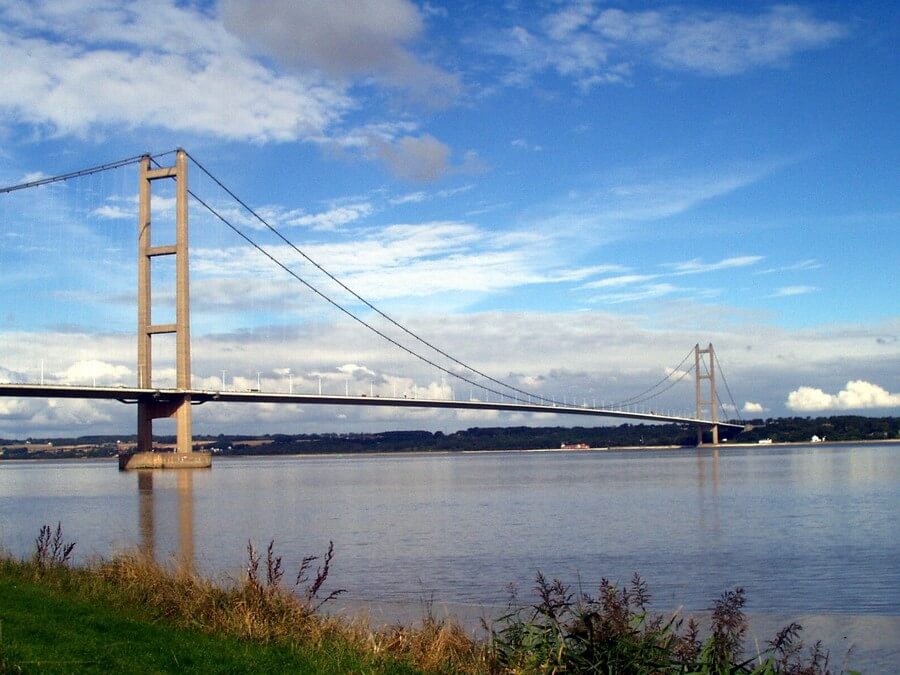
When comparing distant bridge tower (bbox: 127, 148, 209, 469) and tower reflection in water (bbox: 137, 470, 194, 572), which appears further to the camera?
distant bridge tower (bbox: 127, 148, 209, 469)

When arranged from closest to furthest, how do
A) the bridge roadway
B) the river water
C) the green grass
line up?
the green grass
the river water
the bridge roadway

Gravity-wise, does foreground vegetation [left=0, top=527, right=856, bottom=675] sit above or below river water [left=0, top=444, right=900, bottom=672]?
above

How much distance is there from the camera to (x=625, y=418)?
68.3 m

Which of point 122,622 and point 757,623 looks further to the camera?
point 757,623

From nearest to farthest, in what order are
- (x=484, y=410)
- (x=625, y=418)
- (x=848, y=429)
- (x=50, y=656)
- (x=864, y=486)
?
(x=50, y=656)
(x=864, y=486)
(x=484, y=410)
(x=625, y=418)
(x=848, y=429)

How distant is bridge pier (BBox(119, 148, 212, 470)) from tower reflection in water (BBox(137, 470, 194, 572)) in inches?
110

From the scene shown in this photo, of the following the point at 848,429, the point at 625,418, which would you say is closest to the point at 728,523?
the point at 625,418

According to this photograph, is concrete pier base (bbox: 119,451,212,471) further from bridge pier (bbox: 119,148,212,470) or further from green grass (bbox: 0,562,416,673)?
green grass (bbox: 0,562,416,673)

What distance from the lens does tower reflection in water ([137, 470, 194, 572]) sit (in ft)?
44.6

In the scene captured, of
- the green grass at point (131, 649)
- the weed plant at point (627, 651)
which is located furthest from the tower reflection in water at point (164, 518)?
the weed plant at point (627, 651)

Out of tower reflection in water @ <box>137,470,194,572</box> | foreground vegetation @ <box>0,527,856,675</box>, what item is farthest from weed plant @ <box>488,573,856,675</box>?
tower reflection in water @ <box>137,470,194,572</box>

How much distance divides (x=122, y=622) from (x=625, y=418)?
63.4m

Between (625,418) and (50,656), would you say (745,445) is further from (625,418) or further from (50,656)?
(50,656)

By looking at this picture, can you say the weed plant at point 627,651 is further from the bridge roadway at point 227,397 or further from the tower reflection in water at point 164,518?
the bridge roadway at point 227,397
